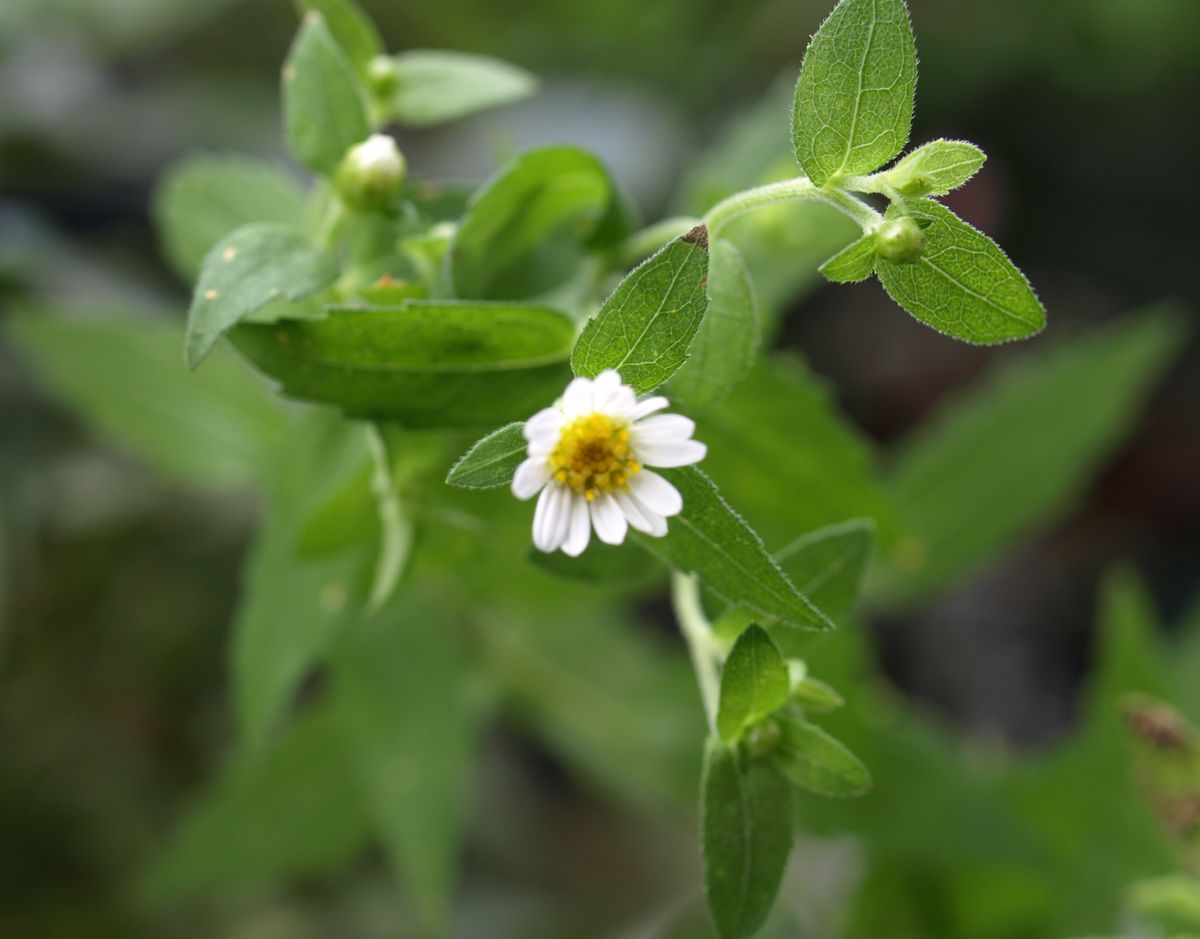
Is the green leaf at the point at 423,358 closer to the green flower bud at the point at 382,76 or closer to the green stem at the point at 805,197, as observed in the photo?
the green stem at the point at 805,197

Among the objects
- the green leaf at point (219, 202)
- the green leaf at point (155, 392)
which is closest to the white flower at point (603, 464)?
the green leaf at point (219, 202)

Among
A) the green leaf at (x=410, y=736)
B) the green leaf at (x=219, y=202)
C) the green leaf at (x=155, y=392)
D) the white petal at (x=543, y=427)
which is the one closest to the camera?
the white petal at (x=543, y=427)

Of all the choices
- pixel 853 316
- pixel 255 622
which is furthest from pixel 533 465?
pixel 853 316

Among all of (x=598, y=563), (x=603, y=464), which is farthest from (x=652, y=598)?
(x=603, y=464)

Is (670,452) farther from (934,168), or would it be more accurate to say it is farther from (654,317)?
(934,168)

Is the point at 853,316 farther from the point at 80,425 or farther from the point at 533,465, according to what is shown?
the point at 533,465

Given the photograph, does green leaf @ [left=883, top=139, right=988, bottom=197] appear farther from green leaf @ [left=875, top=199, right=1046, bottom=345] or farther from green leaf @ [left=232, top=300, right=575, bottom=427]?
green leaf @ [left=232, top=300, right=575, bottom=427]
